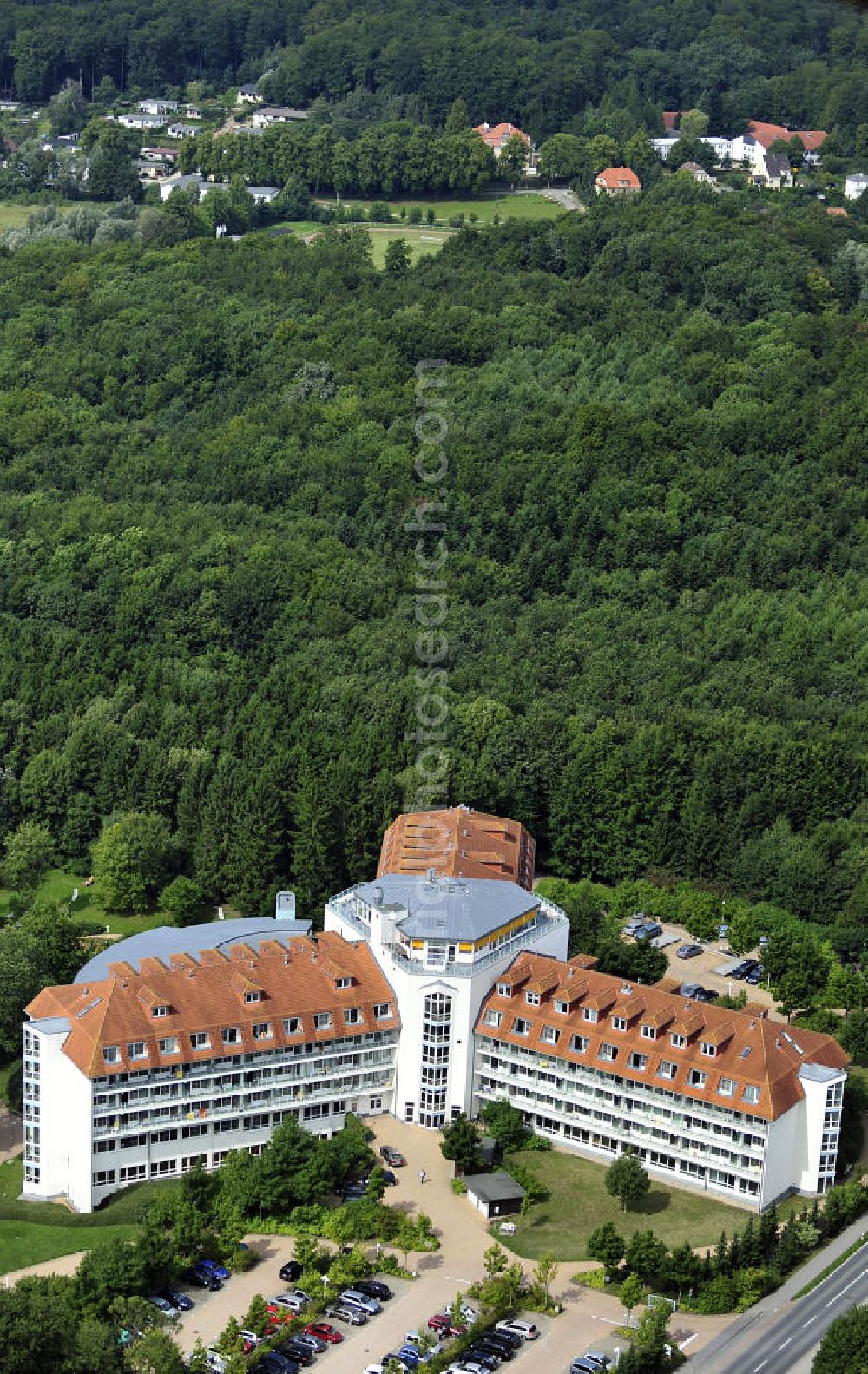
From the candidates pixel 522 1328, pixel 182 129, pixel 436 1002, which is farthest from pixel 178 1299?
pixel 182 129

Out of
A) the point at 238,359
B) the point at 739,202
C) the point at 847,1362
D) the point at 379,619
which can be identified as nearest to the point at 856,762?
the point at 379,619

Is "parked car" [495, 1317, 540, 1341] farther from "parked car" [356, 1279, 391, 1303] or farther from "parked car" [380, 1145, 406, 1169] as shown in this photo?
"parked car" [380, 1145, 406, 1169]

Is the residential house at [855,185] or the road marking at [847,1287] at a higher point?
the residential house at [855,185]

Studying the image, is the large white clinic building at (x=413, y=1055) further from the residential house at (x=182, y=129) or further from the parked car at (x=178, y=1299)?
the residential house at (x=182, y=129)

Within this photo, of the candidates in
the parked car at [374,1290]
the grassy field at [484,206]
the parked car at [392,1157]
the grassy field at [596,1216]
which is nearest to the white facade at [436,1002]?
the parked car at [392,1157]

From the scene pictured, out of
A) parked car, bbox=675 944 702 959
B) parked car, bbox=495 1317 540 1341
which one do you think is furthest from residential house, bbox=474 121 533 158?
parked car, bbox=495 1317 540 1341
